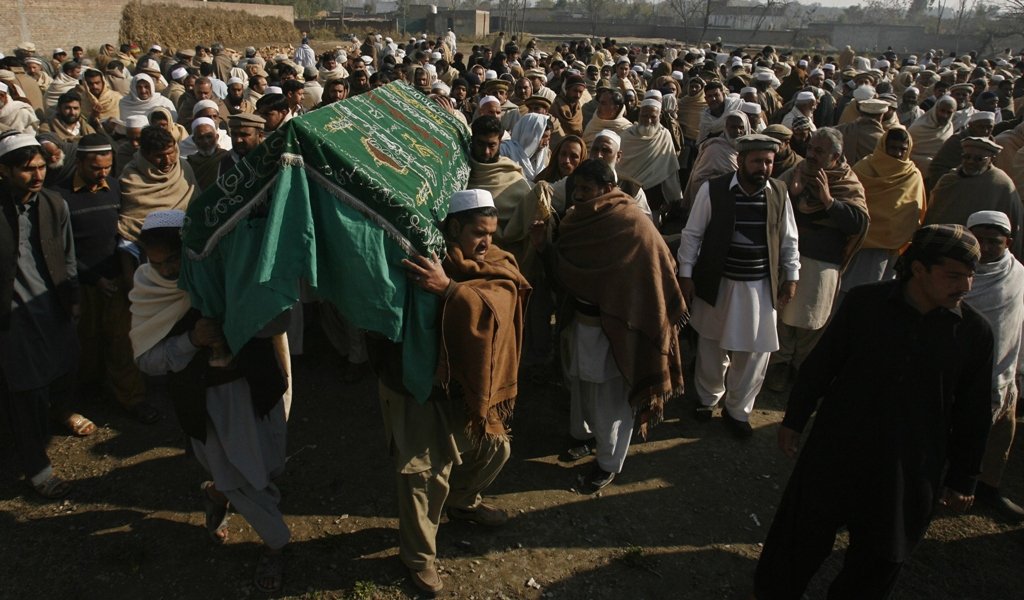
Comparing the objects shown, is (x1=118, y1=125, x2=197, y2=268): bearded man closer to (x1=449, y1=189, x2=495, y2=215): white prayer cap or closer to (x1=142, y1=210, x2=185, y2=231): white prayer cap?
(x1=142, y1=210, x2=185, y2=231): white prayer cap

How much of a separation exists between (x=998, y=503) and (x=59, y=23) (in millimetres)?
27894

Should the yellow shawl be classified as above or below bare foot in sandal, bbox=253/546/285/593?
above

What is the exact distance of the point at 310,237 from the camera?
8.47ft

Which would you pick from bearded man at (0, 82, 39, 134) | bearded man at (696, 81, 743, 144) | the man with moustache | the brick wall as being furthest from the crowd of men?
the brick wall

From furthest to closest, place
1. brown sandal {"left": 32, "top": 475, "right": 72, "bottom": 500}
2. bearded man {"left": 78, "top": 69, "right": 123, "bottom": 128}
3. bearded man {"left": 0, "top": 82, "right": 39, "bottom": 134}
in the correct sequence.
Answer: bearded man {"left": 78, "top": 69, "right": 123, "bottom": 128} < bearded man {"left": 0, "top": 82, "right": 39, "bottom": 134} < brown sandal {"left": 32, "top": 475, "right": 72, "bottom": 500}

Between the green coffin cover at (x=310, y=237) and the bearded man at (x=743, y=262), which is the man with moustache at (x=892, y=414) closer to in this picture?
the bearded man at (x=743, y=262)

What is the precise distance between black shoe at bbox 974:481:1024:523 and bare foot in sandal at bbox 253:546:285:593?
13.2ft

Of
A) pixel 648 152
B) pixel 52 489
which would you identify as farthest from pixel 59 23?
pixel 52 489

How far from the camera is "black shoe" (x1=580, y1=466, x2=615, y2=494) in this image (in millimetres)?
4098

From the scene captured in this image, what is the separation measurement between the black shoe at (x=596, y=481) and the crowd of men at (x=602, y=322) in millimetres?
18

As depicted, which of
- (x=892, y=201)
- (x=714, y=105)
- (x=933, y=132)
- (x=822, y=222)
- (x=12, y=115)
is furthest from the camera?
(x=714, y=105)

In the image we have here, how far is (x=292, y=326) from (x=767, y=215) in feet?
10.5

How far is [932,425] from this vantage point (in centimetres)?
269

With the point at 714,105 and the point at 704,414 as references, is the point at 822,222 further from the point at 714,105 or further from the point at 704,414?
the point at 714,105
